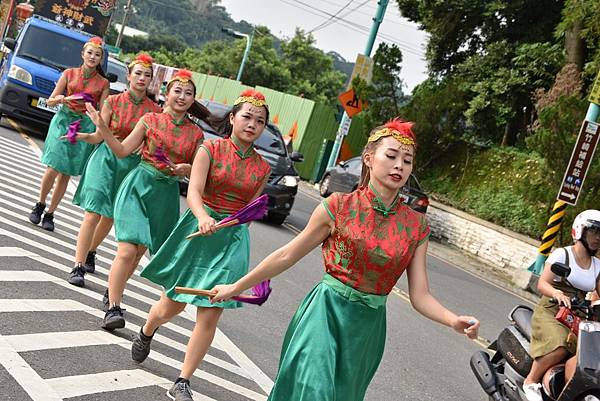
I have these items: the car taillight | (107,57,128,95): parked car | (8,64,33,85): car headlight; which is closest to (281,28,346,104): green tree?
(107,57,128,95): parked car

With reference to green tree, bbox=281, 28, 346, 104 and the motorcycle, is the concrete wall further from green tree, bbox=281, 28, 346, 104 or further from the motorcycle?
green tree, bbox=281, 28, 346, 104

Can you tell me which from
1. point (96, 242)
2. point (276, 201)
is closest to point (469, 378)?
point (96, 242)

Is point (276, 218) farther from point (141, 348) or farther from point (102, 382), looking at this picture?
point (102, 382)

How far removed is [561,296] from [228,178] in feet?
7.87

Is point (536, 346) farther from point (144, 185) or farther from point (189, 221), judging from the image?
point (144, 185)

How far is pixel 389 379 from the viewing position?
24.1 feet

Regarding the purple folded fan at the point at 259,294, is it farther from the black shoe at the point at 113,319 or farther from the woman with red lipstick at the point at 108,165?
the woman with red lipstick at the point at 108,165

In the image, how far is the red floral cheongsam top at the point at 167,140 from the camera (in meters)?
6.44

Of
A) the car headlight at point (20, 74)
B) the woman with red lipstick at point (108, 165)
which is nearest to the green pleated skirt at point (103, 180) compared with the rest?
the woman with red lipstick at point (108, 165)

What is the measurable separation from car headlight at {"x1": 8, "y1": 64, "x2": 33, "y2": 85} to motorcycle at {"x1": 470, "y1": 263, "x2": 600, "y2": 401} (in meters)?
13.6

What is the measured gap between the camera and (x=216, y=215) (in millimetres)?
5434

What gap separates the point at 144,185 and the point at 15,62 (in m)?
12.9

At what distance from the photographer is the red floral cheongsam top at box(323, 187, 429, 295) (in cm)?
408

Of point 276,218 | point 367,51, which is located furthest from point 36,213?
point 367,51
